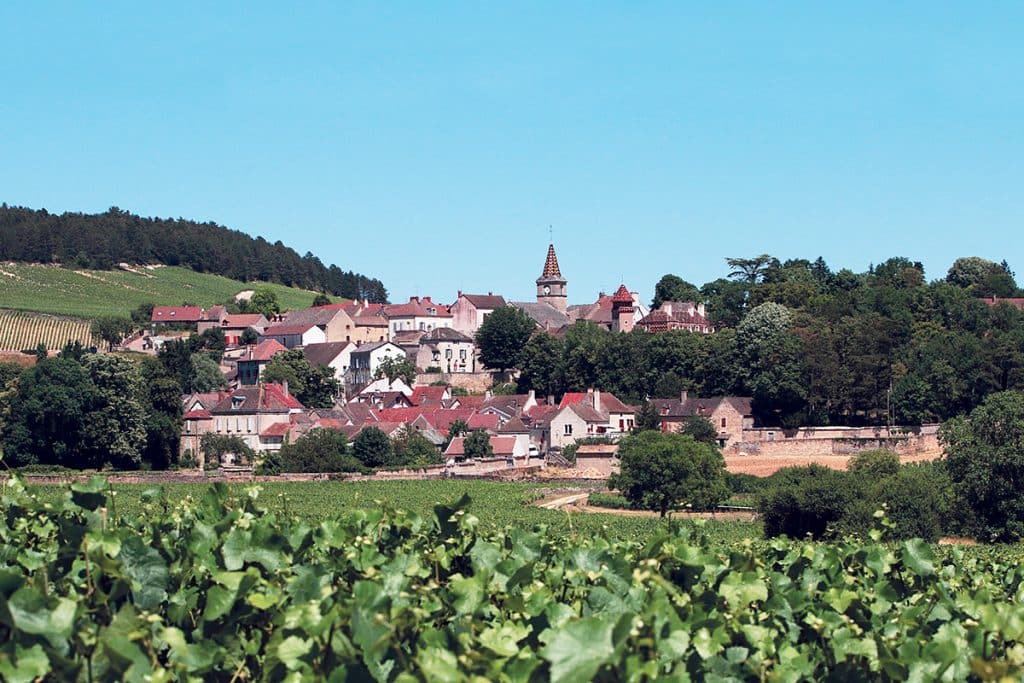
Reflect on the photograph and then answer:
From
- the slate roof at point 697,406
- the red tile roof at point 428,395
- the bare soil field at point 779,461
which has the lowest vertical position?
the bare soil field at point 779,461

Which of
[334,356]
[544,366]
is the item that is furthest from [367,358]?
[544,366]

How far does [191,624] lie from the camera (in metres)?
11.1

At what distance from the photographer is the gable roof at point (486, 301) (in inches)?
5443

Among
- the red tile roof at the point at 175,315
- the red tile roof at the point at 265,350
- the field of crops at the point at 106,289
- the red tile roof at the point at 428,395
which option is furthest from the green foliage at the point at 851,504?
the field of crops at the point at 106,289

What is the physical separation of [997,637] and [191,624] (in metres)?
6.74

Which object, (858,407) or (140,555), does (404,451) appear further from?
(140,555)

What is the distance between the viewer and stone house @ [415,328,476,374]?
409 feet

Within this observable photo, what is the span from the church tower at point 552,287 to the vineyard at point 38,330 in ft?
161

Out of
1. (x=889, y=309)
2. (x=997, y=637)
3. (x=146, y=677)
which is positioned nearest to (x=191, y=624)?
(x=146, y=677)

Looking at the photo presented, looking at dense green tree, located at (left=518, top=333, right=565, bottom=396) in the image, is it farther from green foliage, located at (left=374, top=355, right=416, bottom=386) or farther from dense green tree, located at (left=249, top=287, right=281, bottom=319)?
dense green tree, located at (left=249, top=287, right=281, bottom=319)

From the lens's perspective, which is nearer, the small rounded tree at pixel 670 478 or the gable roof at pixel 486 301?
the small rounded tree at pixel 670 478

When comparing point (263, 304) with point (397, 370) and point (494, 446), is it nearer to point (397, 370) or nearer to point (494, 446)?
point (397, 370)

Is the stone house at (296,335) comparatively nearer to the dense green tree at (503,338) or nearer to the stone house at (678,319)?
the dense green tree at (503,338)

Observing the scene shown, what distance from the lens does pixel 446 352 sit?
126 meters
